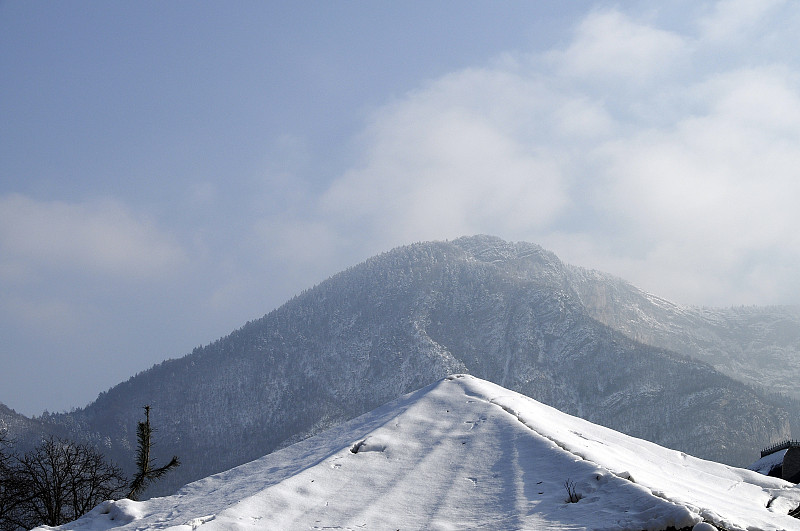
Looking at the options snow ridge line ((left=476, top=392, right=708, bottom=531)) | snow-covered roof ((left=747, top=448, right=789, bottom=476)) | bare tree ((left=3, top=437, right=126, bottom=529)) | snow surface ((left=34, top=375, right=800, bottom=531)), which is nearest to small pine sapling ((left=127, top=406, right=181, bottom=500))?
bare tree ((left=3, top=437, right=126, bottom=529))

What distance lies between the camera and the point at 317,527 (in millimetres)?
9703

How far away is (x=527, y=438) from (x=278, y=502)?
5245 mm

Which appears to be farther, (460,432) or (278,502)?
(460,432)

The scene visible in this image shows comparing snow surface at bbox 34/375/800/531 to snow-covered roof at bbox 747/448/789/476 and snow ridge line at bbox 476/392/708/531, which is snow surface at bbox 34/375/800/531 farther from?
snow-covered roof at bbox 747/448/789/476

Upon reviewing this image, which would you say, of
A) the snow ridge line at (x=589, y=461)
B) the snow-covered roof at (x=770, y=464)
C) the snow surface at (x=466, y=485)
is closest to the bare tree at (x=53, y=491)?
the snow surface at (x=466, y=485)

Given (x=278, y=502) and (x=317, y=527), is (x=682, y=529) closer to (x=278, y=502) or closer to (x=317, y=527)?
(x=317, y=527)

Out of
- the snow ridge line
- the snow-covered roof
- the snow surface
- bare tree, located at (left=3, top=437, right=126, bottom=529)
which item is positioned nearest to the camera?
the snow ridge line

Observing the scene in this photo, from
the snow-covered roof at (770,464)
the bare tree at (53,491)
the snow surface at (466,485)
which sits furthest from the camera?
the snow-covered roof at (770,464)

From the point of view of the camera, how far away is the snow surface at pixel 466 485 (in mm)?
9664

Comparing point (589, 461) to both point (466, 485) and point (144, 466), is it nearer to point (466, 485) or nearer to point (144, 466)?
point (466, 485)

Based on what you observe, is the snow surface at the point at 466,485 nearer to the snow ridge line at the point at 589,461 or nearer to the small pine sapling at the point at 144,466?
the snow ridge line at the point at 589,461

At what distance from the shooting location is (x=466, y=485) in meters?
11.4

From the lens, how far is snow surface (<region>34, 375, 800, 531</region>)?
380 inches

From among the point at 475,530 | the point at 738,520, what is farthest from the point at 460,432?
the point at 738,520
